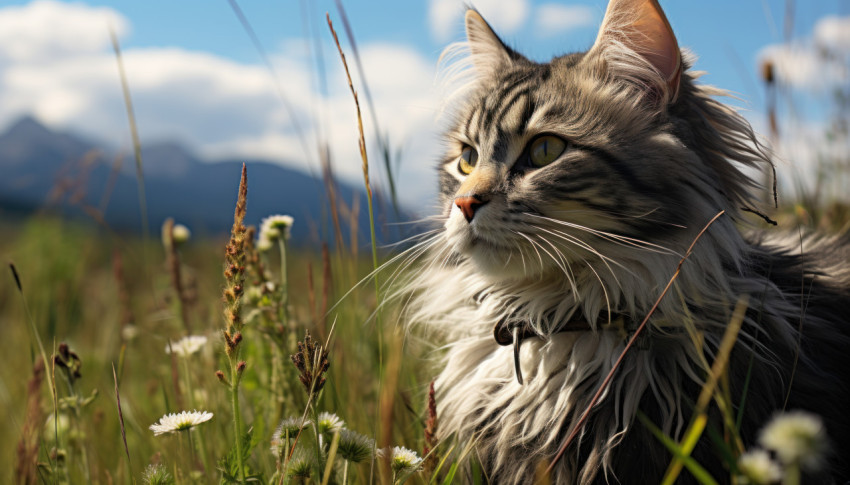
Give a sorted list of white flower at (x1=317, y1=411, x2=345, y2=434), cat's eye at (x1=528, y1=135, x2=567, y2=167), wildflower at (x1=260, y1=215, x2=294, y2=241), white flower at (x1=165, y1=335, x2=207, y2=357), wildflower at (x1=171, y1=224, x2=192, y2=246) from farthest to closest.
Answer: wildflower at (x1=171, y1=224, x2=192, y2=246), wildflower at (x1=260, y1=215, x2=294, y2=241), white flower at (x1=165, y1=335, x2=207, y2=357), cat's eye at (x1=528, y1=135, x2=567, y2=167), white flower at (x1=317, y1=411, x2=345, y2=434)

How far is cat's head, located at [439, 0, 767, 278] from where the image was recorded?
156cm

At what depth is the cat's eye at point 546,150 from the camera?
5.54 ft

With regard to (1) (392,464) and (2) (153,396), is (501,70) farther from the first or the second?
(2) (153,396)

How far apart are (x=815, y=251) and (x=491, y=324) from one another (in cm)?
129

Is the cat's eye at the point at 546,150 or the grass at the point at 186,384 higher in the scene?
the cat's eye at the point at 546,150

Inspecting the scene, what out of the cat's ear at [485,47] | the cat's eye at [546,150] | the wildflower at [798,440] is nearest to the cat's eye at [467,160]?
the cat's eye at [546,150]

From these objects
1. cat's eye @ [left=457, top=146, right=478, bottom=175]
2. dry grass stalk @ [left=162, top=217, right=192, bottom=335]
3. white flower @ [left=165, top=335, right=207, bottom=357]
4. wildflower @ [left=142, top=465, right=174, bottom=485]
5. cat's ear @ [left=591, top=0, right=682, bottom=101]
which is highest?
cat's ear @ [left=591, top=0, right=682, bottom=101]

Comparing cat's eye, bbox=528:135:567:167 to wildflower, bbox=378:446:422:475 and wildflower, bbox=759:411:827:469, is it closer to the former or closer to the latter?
wildflower, bbox=378:446:422:475

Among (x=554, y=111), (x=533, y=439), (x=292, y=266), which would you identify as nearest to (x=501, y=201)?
(x=554, y=111)

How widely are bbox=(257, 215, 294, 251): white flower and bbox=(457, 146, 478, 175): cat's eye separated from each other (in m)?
0.59

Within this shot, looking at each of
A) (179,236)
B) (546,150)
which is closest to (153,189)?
(179,236)

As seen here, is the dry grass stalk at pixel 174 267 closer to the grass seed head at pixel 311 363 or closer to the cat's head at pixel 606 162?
the cat's head at pixel 606 162

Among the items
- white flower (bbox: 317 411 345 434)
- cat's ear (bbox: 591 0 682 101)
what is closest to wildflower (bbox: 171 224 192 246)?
white flower (bbox: 317 411 345 434)

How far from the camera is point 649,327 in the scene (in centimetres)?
158
